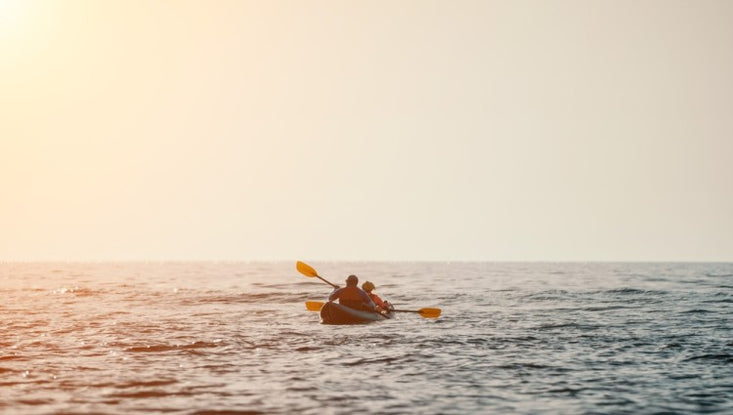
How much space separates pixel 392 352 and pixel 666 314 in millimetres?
17832

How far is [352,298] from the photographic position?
31.2 meters

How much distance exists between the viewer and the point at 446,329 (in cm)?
2967

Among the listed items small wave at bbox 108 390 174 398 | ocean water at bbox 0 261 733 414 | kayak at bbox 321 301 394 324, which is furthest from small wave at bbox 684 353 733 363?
small wave at bbox 108 390 174 398

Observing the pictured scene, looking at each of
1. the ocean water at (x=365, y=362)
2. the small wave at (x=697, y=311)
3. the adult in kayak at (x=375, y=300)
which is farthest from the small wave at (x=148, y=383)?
the small wave at (x=697, y=311)

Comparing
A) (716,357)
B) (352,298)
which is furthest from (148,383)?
(716,357)

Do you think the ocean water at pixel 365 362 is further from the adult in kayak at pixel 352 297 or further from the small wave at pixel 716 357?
the adult in kayak at pixel 352 297

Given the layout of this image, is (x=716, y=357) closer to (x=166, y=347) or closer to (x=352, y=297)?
(x=352, y=297)

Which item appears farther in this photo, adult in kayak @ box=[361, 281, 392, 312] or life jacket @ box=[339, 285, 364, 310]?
adult in kayak @ box=[361, 281, 392, 312]

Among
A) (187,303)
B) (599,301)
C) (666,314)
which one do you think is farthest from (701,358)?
(187,303)

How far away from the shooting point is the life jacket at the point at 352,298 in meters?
31.1

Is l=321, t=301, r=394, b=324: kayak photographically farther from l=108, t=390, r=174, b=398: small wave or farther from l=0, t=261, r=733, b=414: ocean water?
l=108, t=390, r=174, b=398: small wave

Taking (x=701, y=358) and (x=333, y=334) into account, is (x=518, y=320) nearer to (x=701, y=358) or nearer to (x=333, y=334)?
(x=333, y=334)

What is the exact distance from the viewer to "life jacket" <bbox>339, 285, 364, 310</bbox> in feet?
102

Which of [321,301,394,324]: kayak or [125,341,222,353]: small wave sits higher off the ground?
[321,301,394,324]: kayak
